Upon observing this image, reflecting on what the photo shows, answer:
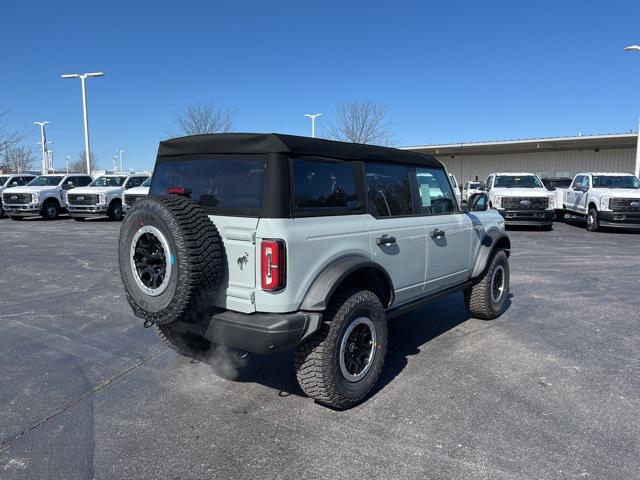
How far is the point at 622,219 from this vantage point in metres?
14.8

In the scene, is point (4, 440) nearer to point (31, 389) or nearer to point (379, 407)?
point (31, 389)

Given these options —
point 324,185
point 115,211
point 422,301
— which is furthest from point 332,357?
point 115,211

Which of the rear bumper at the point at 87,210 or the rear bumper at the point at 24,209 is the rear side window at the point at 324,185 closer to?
the rear bumper at the point at 87,210

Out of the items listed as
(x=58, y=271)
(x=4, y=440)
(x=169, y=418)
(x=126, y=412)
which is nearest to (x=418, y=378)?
(x=169, y=418)

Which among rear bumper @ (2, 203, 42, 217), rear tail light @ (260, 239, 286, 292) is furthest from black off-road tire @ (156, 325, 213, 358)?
rear bumper @ (2, 203, 42, 217)

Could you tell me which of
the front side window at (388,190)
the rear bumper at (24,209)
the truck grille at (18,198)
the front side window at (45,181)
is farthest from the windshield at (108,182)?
the front side window at (388,190)

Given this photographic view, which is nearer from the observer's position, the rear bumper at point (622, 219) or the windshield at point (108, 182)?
the rear bumper at point (622, 219)

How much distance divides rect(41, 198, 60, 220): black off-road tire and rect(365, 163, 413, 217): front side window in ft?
65.0

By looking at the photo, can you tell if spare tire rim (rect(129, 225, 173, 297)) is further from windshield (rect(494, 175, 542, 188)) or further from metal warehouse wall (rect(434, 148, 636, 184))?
metal warehouse wall (rect(434, 148, 636, 184))

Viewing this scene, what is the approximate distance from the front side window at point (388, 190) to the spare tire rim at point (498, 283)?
80.8 inches

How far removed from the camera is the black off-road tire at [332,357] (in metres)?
3.37

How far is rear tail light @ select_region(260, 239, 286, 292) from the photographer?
3.12 metres

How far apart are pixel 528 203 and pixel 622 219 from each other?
104 inches

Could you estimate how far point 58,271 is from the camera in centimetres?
870
